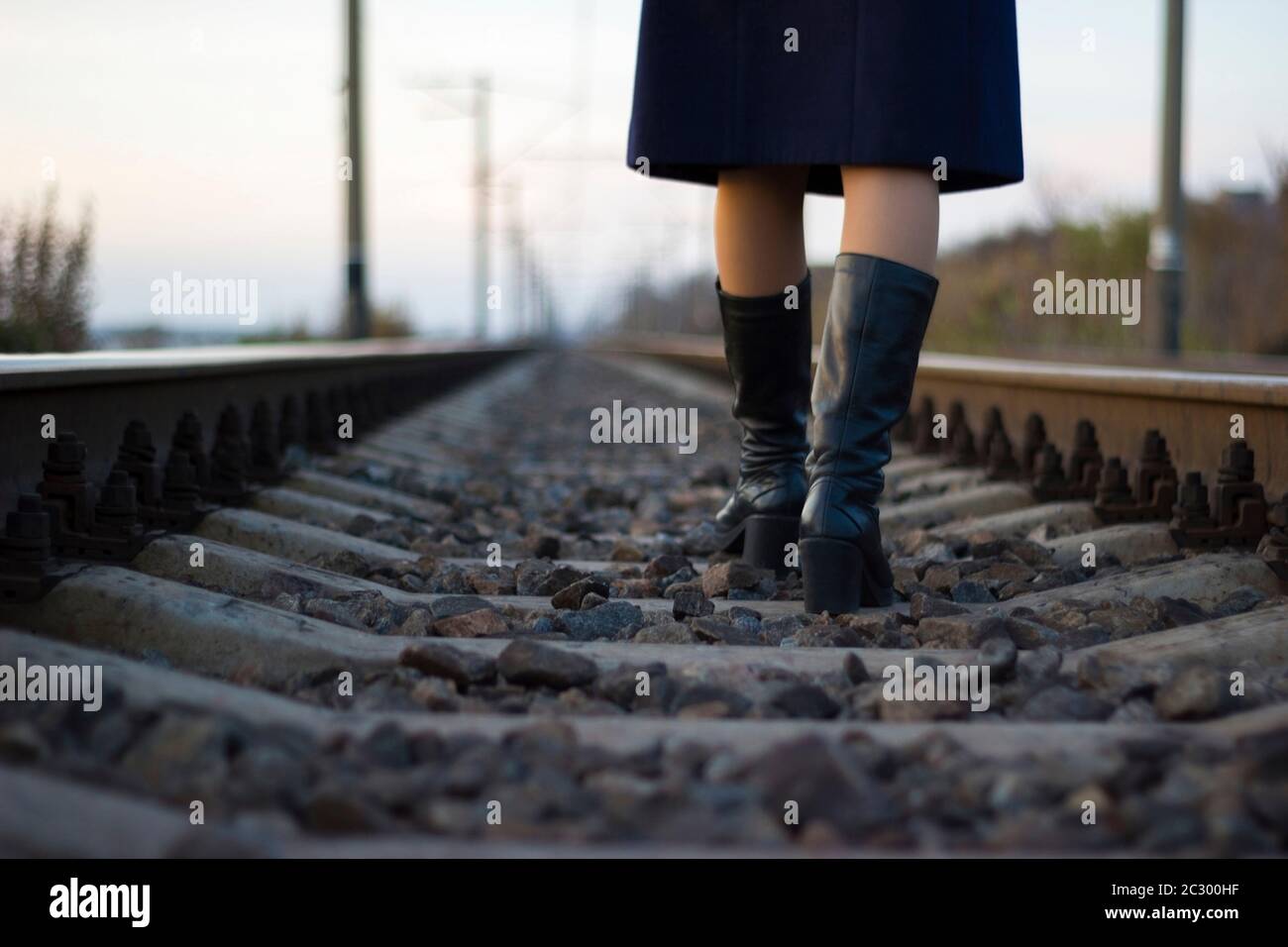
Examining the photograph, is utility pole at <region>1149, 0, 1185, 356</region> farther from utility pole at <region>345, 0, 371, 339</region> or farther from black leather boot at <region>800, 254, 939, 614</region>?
black leather boot at <region>800, 254, 939, 614</region>

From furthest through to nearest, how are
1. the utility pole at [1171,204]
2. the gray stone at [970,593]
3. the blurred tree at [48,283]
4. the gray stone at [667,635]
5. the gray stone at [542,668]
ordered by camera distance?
the utility pole at [1171,204], the blurred tree at [48,283], the gray stone at [970,593], the gray stone at [667,635], the gray stone at [542,668]

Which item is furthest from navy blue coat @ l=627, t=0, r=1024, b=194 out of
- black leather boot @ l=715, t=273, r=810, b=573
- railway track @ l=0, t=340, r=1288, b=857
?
railway track @ l=0, t=340, r=1288, b=857

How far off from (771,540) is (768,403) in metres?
0.33

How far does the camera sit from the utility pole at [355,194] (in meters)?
11.9

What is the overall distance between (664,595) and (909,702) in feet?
3.40

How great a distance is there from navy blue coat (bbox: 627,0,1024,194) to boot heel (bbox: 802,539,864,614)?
654 mm

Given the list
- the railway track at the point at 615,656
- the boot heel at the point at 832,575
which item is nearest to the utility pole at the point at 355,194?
the railway track at the point at 615,656

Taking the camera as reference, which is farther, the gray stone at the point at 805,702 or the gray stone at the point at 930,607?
the gray stone at the point at 930,607

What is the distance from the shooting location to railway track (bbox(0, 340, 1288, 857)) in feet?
4.18

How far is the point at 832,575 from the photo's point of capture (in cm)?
238

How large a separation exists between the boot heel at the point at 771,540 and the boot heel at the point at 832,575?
482 millimetres

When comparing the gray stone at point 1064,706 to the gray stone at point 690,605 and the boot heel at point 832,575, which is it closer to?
the boot heel at point 832,575

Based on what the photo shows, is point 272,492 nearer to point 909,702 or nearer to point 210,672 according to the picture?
point 210,672

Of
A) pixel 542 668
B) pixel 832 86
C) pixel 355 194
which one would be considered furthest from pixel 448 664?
pixel 355 194
